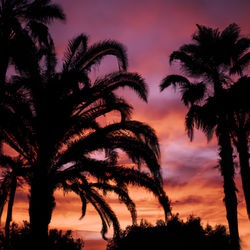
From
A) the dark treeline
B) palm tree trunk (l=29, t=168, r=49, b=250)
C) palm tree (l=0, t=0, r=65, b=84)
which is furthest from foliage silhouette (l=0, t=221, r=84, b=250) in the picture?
palm tree (l=0, t=0, r=65, b=84)

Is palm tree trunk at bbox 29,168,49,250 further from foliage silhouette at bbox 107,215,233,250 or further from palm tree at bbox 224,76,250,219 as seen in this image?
palm tree at bbox 224,76,250,219

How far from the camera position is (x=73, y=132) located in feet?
32.6

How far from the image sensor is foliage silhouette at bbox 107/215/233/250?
9812 millimetres

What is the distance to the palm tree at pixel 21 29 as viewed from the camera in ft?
33.5

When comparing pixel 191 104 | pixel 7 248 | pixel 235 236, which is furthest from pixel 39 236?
pixel 191 104

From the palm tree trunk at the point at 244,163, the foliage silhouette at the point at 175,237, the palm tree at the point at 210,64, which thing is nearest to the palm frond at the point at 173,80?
the palm tree at the point at 210,64

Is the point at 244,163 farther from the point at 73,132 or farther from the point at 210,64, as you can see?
the point at 73,132

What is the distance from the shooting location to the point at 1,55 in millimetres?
11336

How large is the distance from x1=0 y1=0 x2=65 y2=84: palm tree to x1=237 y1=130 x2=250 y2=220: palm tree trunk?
474 inches

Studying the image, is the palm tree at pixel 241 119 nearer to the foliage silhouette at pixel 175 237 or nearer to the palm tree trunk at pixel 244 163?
the palm tree trunk at pixel 244 163

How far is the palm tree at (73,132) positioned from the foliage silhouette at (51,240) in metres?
3.53

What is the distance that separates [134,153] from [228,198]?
6.40 meters

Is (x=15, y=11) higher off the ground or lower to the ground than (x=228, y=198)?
higher

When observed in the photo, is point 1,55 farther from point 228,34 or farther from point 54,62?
point 228,34
